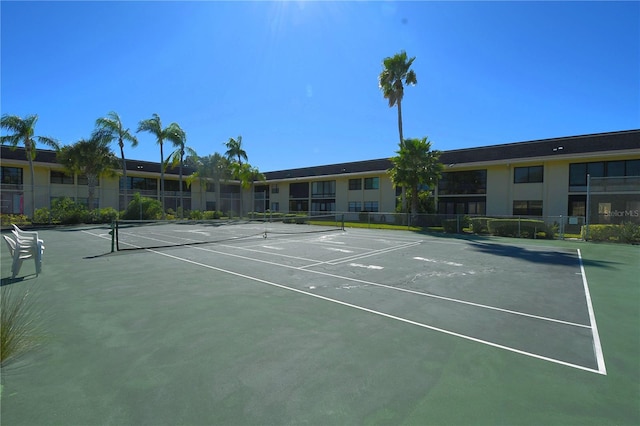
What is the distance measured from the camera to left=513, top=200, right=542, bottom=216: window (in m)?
29.5

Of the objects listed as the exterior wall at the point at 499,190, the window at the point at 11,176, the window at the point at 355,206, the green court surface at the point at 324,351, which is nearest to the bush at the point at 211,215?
the window at the point at 355,206

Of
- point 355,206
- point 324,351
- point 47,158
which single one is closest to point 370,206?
point 355,206

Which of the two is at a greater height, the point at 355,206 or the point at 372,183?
the point at 372,183

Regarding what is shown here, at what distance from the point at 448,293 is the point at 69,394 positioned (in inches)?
260

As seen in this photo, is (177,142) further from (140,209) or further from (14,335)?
(14,335)

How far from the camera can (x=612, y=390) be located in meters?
3.28

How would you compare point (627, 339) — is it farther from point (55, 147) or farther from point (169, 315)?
point (55, 147)

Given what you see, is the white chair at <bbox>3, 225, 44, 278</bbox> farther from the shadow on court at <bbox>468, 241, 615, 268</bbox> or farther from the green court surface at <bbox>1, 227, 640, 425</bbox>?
the shadow on court at <bbox>468, 241, 615, 268</bbox>

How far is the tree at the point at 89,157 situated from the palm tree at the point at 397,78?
96.8ft

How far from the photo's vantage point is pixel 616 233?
736 inches

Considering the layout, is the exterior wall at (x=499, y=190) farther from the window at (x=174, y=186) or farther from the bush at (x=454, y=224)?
the window at (x=174, y=186)

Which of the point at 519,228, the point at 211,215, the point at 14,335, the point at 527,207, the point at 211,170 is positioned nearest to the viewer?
the point at 14,335

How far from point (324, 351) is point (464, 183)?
3393 centimetres

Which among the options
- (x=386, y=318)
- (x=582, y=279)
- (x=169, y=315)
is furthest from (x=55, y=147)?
(x=582, y=279)
